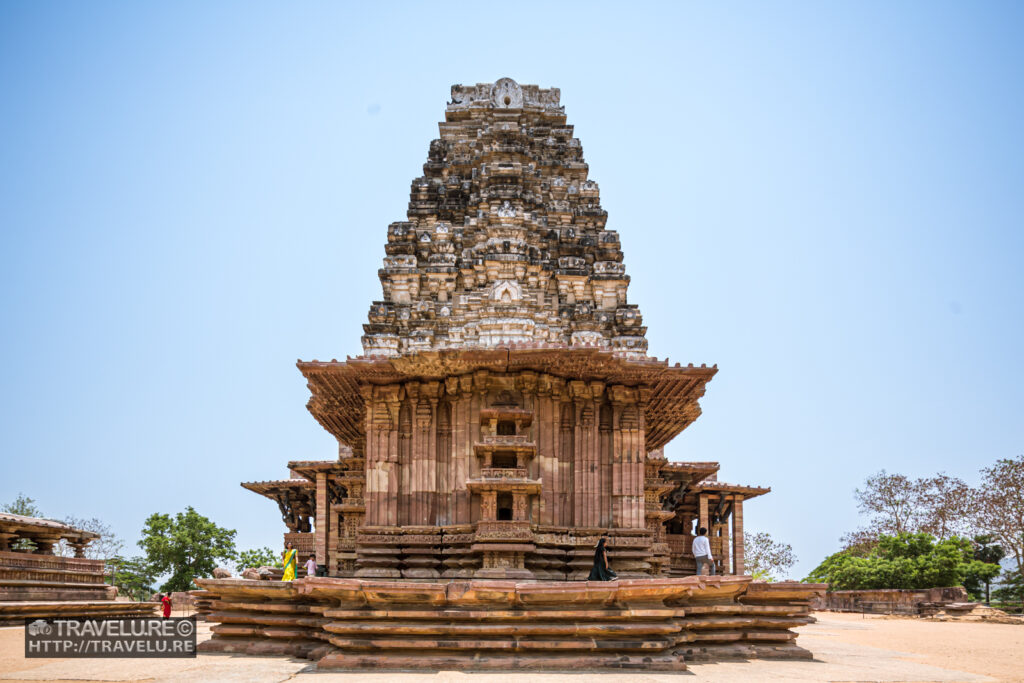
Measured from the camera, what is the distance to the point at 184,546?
4222 centimetres

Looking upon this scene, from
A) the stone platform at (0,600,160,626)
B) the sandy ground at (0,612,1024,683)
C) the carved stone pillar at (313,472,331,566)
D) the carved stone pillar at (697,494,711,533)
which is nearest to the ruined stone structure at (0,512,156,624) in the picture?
the stone platform at (0,600,160,626)

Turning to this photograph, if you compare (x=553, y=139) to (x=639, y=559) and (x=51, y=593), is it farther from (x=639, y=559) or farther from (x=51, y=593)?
(x=51, y=593)

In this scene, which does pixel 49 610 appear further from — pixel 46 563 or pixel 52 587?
pixel 46 563

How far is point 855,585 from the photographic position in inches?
1597

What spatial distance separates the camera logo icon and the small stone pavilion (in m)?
5.64

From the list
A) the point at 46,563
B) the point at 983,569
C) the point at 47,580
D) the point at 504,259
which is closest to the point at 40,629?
the point at 504,259

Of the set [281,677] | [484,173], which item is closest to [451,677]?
[281,677]

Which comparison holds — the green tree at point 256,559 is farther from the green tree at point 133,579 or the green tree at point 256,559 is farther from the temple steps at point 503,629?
the temple steps at point 503,629

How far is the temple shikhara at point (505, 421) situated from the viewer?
12359mm

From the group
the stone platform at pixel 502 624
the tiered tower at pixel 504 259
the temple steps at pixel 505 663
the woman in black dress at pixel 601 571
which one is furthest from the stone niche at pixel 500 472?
the temple steps at pixel 505 663

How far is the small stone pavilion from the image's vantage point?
16.1 metres

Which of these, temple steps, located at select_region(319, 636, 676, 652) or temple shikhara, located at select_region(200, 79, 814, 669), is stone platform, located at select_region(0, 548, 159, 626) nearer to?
temple shikhara, located at select_region(200, 79, 814, 669)

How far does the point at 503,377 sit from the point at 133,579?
37.3 metres

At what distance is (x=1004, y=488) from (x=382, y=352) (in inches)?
1431
